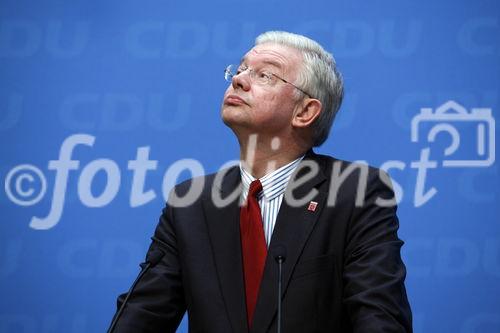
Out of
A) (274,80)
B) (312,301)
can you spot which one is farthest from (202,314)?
(274,80)

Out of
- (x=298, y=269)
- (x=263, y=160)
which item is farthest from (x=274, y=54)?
(x=298, y=269)

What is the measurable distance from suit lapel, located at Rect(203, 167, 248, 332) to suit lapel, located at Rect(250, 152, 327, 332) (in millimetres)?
40

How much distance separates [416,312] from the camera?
6.61 feet

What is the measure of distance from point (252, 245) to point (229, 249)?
0.15 feet

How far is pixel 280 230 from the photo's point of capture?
1.35 m

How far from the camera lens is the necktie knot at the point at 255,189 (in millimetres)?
1420

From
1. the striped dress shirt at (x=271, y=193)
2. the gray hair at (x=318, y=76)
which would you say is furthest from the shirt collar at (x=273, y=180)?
the gray hair at (x=318, y=76)

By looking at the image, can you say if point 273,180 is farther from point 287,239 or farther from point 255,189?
point 287,239

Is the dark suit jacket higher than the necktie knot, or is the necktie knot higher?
the necktie knot

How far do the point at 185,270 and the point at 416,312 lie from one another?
907mm

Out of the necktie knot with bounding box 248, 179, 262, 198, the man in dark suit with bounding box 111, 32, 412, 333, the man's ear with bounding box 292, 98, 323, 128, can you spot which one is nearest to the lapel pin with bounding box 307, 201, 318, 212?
the man in dark suit with bounding box 111, 32, 412, 333

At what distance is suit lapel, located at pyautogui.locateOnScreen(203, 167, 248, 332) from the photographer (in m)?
1.29

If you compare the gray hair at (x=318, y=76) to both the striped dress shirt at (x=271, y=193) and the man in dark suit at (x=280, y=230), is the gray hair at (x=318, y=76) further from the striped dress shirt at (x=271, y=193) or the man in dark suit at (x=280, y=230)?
the striped dress shirt at (x=271, y=193)

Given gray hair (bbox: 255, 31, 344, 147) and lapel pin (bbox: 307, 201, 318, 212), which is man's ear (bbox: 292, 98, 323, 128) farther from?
lapel pin (bbox: 307, 201, 318, 212)
